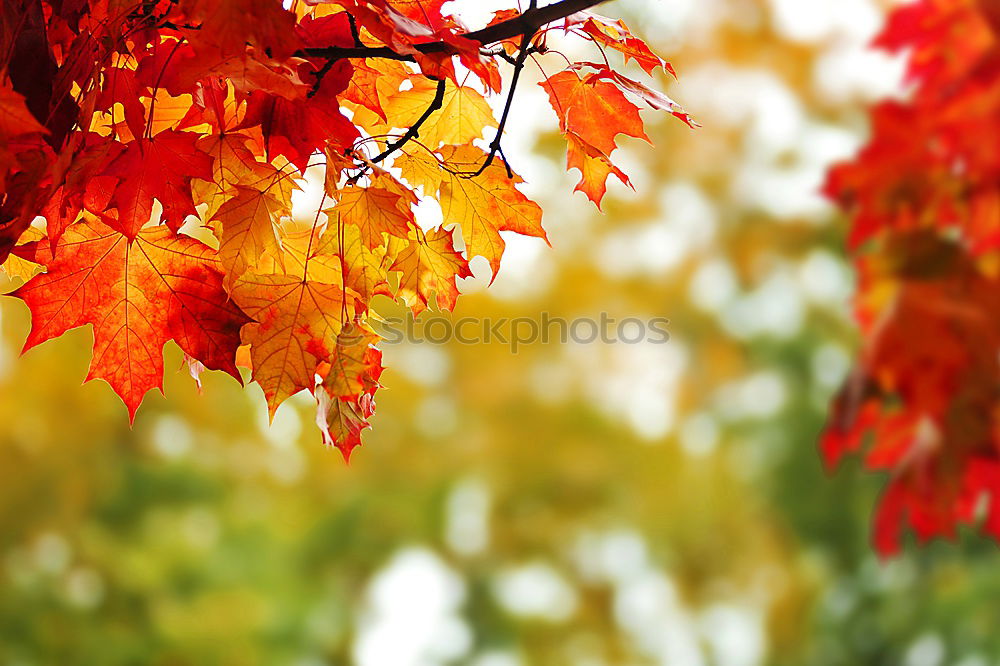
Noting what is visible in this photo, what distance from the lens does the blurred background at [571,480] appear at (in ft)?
11.8

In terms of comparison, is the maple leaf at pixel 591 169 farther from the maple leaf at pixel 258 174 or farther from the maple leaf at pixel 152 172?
the maple leaf at pixel 152 172

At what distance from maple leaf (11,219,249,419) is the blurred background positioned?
292cm

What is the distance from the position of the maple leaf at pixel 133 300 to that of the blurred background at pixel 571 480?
2923mm

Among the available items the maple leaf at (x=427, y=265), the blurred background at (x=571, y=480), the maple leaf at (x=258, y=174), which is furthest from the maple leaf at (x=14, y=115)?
the blurred background at (x=571, y=480)

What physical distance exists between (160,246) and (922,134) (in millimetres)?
1791

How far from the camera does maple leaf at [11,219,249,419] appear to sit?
2.01 ft

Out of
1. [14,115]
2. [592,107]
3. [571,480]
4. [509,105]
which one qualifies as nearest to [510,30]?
[509,105]

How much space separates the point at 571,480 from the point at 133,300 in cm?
338

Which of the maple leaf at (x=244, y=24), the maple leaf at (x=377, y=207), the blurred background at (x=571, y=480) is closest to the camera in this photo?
the maple leaf at (x=244, y=24)

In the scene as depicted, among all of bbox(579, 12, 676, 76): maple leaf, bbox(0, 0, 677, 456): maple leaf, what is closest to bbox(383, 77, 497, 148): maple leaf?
bbox(0, 0, 677, 456): maple leaf

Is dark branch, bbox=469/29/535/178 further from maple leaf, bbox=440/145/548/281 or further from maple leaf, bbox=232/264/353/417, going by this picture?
maple leaf, bbox=232/264/353/417

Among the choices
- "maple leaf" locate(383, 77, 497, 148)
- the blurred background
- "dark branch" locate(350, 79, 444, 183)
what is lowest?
"dark branch" locate(350, 79, 444, 183)

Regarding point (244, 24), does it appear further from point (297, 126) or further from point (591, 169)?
point (591, 169)

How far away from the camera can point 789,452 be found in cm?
425
